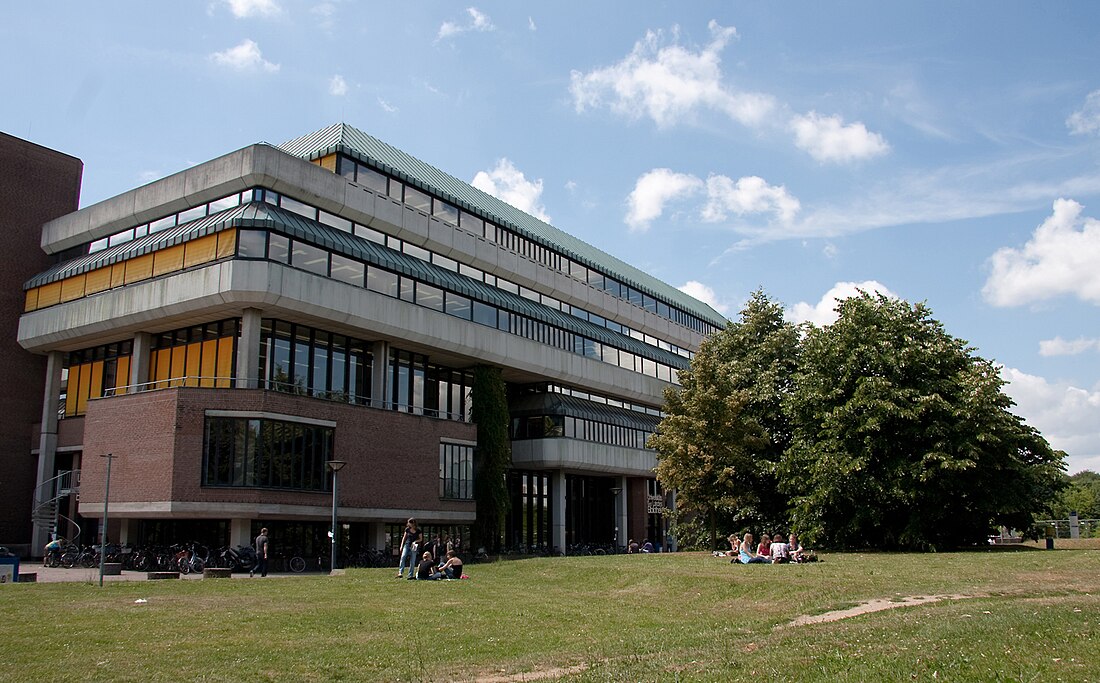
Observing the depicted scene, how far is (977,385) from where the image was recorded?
35719mm

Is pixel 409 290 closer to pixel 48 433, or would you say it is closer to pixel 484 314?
pixel 484 314

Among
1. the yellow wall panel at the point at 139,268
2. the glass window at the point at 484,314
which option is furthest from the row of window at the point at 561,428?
the yellow wall panel at the point at 139,268

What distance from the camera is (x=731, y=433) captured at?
39.1 m

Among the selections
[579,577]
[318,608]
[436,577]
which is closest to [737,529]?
[579,577]

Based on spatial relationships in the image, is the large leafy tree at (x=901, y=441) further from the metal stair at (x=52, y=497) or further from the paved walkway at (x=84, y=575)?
the metal stair at (x=52, y=497)

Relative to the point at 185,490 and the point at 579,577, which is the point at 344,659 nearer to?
the point at 579,577

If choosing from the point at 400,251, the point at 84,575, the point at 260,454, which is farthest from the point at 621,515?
the point at 84,575

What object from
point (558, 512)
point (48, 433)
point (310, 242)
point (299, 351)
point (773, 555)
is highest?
point (310, 242)

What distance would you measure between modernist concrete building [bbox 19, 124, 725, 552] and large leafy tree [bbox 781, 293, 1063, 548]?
59.4ft

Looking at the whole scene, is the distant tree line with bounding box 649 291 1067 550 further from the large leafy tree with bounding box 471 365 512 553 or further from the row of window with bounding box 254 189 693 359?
the row of window with bounding box 254 189 693 359

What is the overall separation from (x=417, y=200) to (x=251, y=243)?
12.0 metres

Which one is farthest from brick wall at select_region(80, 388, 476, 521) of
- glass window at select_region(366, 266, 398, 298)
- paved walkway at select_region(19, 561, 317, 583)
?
glass window at select_region(366, 266, 398, 298)

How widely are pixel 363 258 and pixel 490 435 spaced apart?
12650 mm

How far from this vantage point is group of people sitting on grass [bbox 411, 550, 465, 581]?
27.2m
